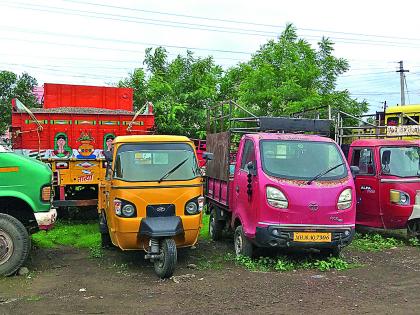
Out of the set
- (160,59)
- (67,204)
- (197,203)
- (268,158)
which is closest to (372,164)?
(268,158)

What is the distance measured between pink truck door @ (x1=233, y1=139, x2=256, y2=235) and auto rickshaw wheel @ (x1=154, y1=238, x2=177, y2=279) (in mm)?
1307

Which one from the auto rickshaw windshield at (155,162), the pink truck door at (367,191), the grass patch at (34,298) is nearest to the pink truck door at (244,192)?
the auto rickshaw windshield at (155,162)

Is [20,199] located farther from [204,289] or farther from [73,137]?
[73,137]

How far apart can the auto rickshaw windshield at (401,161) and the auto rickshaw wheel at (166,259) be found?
463cm

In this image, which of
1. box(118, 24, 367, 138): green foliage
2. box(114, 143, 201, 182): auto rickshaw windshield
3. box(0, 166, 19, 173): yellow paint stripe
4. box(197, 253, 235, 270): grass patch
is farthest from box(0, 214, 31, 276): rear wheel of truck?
box(118, 24, 367, 138): green foliage

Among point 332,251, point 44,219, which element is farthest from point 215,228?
point 44,219

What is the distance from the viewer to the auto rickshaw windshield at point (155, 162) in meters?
7.36

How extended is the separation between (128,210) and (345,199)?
3.17 meters

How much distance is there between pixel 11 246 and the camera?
6.98 meters

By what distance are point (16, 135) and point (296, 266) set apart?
266 inches

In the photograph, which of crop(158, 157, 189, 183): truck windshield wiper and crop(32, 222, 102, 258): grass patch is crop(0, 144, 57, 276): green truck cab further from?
crop(158, 157, 189, 183): truck windshield wiper

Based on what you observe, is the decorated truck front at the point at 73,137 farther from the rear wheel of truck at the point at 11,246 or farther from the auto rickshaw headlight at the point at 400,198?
the auto rickshaw headlight at the point at 400,198

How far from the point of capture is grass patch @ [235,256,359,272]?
730 centimetres

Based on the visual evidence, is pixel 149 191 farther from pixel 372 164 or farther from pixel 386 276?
pixel 372 164
